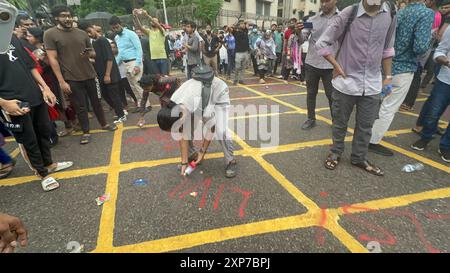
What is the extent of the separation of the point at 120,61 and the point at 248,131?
345cm

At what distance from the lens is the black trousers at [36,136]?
2.79 meters

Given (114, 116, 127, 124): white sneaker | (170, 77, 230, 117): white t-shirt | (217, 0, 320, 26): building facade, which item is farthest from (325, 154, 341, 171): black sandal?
(217, 0, 320, 26): building facade

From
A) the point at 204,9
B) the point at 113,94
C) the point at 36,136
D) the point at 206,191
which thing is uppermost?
the point at 204,9

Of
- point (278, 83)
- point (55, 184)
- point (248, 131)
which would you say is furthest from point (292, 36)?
point (55, 184)

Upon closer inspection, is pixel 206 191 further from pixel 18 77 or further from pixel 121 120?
pixel 121 120

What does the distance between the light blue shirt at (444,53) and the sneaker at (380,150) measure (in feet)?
3.84

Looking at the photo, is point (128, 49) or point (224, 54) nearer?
point (128, 49)

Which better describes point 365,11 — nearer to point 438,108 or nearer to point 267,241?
point 438,108

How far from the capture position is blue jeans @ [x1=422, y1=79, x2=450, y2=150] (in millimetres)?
3396

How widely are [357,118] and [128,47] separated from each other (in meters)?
4.98

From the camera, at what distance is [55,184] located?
3000 mm

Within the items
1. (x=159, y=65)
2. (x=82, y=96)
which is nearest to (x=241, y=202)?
(x=82, y=96)

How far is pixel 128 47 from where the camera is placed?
18.5ft

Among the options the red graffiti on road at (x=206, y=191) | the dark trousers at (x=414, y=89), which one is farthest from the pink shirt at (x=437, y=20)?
the red graffiti on road at (x=206, y=191)
